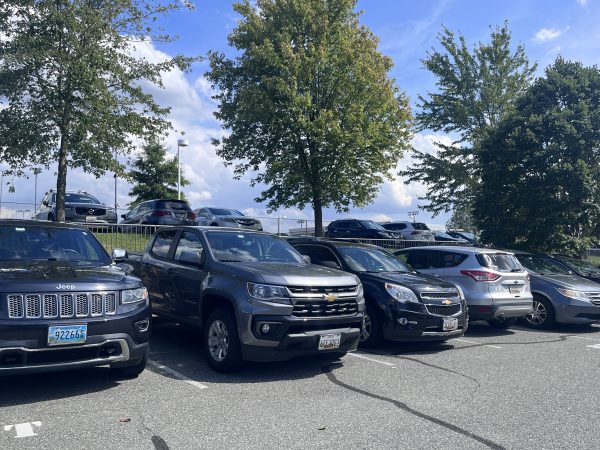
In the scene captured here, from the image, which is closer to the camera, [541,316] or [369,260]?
[369,260]

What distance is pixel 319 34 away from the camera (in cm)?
2186

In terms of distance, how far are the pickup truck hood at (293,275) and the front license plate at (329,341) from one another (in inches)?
24.7

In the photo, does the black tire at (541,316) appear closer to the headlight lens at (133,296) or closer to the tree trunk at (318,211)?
the headlight lens at (133,296)

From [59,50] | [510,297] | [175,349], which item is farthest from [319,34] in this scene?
[175,349]

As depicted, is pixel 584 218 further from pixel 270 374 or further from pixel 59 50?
pixel 59 50

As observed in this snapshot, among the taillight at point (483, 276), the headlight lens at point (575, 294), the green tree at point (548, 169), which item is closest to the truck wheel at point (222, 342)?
the taillight at point (483, 276)

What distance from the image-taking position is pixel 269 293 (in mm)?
6789

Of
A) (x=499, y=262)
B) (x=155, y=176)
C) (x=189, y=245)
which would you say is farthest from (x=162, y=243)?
(x=155, y=176)

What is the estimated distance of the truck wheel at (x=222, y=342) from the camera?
6.79 meters

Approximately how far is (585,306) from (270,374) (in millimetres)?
7714

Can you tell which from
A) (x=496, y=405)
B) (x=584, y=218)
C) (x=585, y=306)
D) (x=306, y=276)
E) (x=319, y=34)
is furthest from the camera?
(x=319, y=34)

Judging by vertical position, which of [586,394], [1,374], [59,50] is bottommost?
[586,394]

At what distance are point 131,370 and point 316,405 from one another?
2126 mm

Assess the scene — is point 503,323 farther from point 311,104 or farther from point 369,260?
point 311,104
